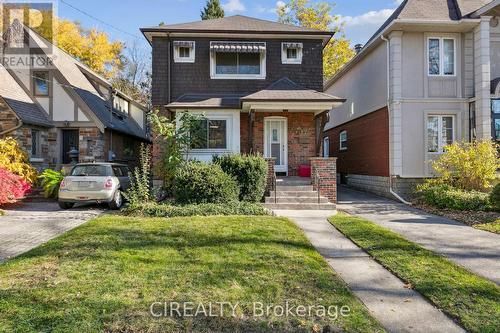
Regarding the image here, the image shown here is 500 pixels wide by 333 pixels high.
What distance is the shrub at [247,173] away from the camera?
1073cm

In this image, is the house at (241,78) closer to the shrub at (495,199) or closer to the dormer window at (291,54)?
the dormer window at (291,54)

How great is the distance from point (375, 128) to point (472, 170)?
4526mm

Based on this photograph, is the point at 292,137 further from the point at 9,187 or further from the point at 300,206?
the point at 9,187

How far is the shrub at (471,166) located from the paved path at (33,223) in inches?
457

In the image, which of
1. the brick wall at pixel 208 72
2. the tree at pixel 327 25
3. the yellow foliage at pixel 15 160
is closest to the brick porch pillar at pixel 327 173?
the brick wall at pixel 208 72

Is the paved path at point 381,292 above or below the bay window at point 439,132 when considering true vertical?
below

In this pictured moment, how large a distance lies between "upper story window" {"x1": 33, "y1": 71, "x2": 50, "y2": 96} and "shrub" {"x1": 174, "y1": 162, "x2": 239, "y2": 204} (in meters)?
9.95

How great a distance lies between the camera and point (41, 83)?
15945mm

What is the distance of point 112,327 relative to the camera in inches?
128

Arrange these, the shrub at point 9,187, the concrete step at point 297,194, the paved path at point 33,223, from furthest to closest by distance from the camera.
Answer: the concrete step at point 297,194 → the shrub at point 9,187 → the paved path at point 33,223

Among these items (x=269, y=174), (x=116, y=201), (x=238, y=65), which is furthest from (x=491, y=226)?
(x=238, y=65)

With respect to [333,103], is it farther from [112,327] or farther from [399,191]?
[112,327]

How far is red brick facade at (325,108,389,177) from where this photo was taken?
562 inches

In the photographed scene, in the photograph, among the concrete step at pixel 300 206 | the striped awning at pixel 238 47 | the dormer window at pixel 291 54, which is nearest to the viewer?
the concrete step at pixel 300 206
